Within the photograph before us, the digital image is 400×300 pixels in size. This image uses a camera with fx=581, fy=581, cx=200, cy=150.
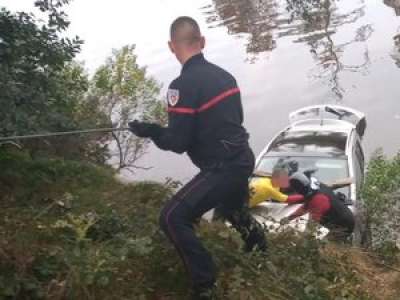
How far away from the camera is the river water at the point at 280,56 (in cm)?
1823

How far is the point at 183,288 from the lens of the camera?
403cm

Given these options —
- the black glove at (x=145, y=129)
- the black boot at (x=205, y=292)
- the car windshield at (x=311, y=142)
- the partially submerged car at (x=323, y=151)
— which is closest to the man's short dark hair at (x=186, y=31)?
the black glove at (x=145, y=129)

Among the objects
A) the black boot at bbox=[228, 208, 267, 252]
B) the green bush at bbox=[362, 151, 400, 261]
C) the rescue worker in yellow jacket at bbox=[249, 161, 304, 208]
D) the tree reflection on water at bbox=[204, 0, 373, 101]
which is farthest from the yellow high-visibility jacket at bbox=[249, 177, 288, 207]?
the tree reflection on water at bbox=[204, 0, 373, 101]

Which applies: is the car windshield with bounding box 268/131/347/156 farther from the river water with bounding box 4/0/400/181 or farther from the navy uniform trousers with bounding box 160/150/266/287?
the navy uniform trousers with bounding box 160/150/266/287

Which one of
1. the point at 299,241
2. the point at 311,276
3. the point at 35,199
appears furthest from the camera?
the point at 35,199

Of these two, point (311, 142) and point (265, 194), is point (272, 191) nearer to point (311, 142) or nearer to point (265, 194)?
point (265, 194)

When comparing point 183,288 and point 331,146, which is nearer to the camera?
point 183,288

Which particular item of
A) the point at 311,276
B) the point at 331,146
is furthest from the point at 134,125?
the point at 331,146

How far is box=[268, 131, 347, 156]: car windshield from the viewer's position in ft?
36.1

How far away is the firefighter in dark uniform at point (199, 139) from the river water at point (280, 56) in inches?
430

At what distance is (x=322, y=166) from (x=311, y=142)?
1216 millimetres

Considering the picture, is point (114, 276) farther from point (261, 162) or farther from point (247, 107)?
point (247, 107)

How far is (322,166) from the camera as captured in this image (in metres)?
10.3

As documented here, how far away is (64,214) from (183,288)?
159cm
